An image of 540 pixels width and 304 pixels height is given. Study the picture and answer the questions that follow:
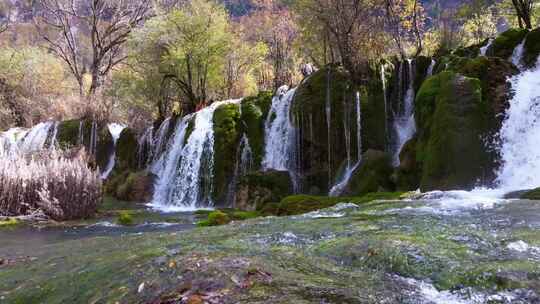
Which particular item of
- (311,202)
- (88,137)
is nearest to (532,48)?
(311,202)

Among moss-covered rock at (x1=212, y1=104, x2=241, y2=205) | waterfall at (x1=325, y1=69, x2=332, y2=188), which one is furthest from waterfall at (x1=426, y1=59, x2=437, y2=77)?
moss-covered rock at (x1=212, y1=104, x2=241, y2=205)

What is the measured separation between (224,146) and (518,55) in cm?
1033

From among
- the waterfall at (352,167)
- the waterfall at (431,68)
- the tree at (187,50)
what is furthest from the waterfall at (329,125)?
the tree at (187,50)

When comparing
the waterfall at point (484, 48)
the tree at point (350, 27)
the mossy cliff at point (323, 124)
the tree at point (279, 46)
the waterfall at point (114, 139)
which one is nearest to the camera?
the waterfall at point (484, 48)

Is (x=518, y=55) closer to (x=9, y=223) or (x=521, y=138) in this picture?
(x=521, y=138)

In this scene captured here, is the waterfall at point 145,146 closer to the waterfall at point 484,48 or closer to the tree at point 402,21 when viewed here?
the tree at point 402,21

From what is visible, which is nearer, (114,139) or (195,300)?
(195,300)

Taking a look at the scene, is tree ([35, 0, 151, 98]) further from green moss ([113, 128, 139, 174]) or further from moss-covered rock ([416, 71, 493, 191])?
moss-covered rock ([416, 71, 493, 191])

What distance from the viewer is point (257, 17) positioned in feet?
143

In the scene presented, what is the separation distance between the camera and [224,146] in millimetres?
18750

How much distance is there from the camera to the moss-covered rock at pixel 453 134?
36.0 ft

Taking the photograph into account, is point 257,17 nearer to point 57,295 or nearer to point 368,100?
point 368,100

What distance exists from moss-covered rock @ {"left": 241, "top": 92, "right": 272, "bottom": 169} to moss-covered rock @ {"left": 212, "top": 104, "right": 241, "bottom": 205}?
1.18 feet

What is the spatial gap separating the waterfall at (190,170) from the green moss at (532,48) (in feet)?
35.9
